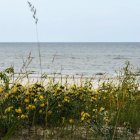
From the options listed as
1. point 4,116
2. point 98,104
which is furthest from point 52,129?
point 98,104

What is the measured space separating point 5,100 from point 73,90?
3.50 ft

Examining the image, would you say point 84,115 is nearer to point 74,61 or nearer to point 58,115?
point 58,115

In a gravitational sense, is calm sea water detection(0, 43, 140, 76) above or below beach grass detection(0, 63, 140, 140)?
below

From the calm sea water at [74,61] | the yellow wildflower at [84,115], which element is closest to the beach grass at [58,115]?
the yellow wildflower at [84,115]

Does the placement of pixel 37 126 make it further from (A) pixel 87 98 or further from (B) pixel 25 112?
(A) pixel 87 98

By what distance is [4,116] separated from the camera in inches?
202

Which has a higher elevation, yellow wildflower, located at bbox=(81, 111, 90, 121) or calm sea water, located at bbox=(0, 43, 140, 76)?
yellow wildflower, located at bbox=(81, 111, 90, 121)

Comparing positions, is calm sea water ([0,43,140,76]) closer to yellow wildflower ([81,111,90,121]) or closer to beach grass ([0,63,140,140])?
beach grass ([0,63,140,140])

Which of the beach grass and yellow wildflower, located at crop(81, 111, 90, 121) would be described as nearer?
yellow wildflower, located at crop(81, 111, 90, 121)

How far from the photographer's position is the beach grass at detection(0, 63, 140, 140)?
189 inches

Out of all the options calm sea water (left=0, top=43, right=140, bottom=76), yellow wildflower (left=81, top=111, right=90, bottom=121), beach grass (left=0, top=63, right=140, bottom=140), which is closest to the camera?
yellow wildflower (left=81, top=111, right=90, bottom=121)

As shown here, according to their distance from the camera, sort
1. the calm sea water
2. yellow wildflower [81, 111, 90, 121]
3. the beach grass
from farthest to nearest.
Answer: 1. the calm sea water
2. the beach grass
3. yellow wildflower [81, 111, 90, 121]

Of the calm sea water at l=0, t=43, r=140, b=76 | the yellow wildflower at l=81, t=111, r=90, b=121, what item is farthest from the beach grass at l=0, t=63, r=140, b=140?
the calm sea water at l=0, t=43, r=140, b=76

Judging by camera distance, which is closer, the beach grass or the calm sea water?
the beach grass
